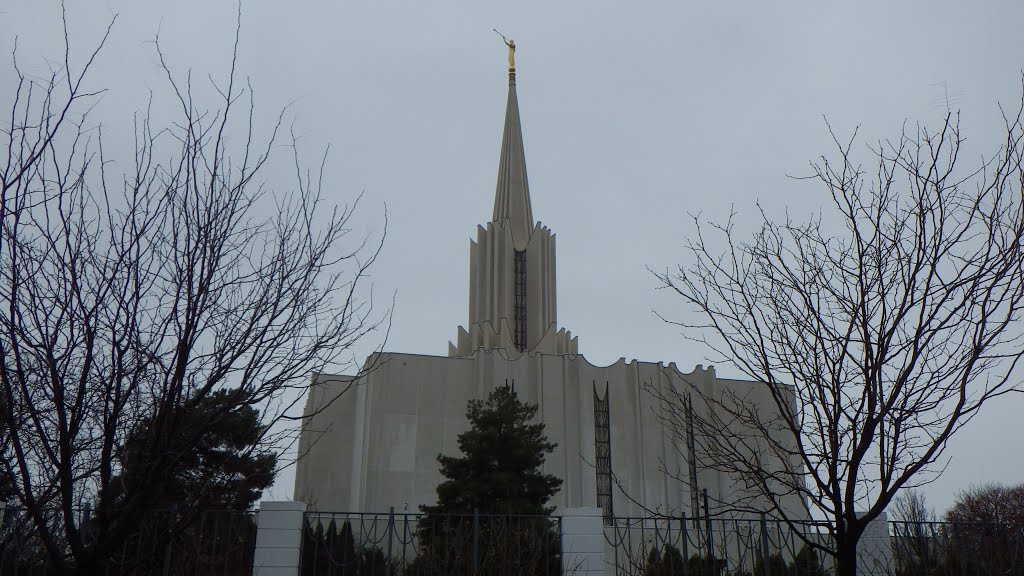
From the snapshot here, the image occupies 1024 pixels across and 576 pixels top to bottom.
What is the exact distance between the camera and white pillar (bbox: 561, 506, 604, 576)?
28.2ft

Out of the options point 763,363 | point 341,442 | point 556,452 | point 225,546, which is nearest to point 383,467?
point 341,442

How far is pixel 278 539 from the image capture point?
8.09m

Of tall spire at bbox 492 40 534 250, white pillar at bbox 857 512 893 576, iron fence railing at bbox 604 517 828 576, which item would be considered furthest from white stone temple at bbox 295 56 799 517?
white pillar at bbox 857 512 893 576

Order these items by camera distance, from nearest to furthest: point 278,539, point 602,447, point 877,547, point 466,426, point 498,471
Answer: point 278,539
point 877,547
point 498,471
point 466,426
point 602,447

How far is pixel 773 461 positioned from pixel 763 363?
2814 cm

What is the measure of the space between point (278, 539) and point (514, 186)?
1335 inches

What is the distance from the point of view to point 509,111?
1714 inches

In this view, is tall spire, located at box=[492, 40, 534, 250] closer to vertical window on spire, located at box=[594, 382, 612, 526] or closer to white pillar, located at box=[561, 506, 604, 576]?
vertical window on spire, located at box=[594, 382, 612, 526]

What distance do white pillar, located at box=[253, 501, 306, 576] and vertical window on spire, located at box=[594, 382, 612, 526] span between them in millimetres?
23255

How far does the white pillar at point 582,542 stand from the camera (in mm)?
8594

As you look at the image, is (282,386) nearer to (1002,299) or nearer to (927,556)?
(1002,299)

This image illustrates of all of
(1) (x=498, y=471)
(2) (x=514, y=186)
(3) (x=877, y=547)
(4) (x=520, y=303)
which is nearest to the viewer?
(3) (x=877, y=547)

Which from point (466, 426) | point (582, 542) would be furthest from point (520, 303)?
point (582, 542)

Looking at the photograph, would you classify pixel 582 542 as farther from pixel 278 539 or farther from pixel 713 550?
pixel 713 550
